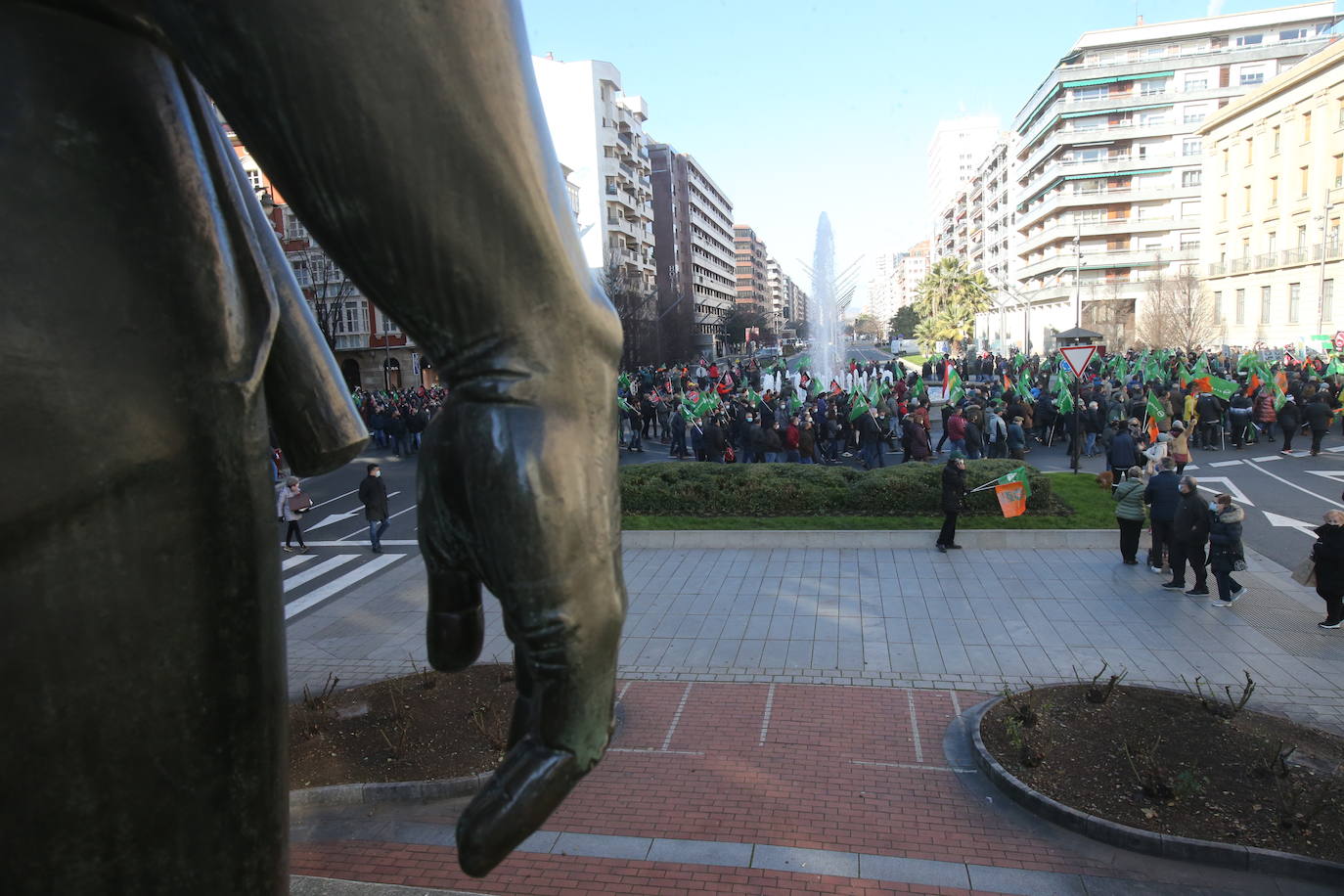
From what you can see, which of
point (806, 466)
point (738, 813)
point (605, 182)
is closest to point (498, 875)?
point (738, 813)

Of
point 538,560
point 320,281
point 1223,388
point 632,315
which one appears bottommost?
point 1223,388

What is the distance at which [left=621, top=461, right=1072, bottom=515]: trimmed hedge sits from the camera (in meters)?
15.7

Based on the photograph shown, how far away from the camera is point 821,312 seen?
50.4m

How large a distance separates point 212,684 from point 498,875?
5796 mm

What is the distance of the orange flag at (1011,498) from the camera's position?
48.8 feet

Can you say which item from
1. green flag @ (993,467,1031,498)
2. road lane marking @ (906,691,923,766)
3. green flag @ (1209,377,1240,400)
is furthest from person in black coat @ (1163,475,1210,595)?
green flag @ (1209,377,1240,400)

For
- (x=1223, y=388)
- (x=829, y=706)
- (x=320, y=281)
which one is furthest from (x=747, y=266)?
(x=829, y=706)

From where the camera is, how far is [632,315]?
171ft

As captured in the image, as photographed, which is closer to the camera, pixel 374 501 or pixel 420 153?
pixel 420 153

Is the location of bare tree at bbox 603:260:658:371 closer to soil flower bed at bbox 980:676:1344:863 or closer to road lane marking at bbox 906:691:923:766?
road lane marking at bbox 906:691:923:766

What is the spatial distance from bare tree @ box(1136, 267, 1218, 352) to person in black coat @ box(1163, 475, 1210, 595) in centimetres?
4342

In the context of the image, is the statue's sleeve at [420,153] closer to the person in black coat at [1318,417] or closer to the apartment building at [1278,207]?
the person in black coat at [1318,417]

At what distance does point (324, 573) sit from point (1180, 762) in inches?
507

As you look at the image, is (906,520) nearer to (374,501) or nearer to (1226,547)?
(1226,547)
